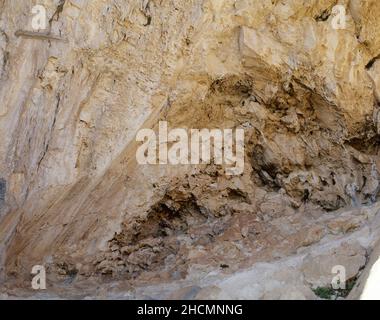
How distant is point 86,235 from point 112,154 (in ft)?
3.93

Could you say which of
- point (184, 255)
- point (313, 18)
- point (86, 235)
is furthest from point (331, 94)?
point (86, 235)

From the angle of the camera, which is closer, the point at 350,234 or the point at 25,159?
the point at 350,234

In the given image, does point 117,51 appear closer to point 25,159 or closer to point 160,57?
point 160,57

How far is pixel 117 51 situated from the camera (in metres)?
7.79

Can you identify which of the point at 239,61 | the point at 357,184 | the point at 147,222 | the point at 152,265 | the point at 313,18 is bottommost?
the point at 152,265

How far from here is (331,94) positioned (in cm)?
778

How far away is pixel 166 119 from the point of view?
7.89 m

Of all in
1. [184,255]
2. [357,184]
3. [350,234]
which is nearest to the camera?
[350,234]

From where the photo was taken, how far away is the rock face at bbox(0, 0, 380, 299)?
7.55m

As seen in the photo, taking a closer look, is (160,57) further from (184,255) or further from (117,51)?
(184,255)

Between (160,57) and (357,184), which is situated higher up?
(160,57)

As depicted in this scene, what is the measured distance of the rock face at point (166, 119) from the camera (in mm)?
7547

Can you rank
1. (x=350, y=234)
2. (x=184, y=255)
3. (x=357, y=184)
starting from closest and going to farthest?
(x=350, y=234)
(x=184, y=255)
(x=357, y=184)

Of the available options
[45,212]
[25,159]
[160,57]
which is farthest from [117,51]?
[45,212]
